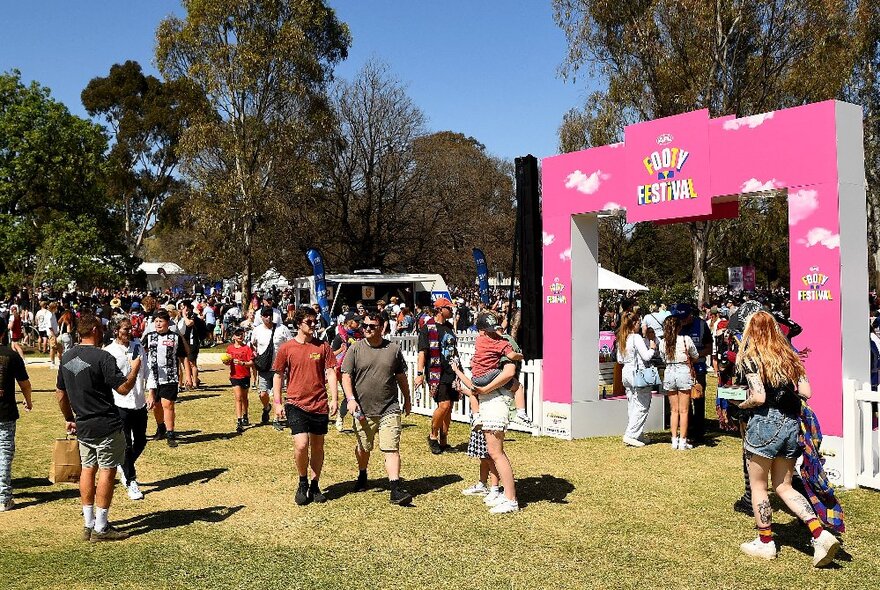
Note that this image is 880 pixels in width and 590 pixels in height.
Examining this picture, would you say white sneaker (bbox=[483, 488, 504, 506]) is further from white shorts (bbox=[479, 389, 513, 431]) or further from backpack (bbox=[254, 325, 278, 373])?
backpack (bbox=[254, 325, 278, 373])

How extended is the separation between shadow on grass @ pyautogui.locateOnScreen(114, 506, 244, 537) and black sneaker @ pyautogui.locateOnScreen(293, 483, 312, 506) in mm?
542

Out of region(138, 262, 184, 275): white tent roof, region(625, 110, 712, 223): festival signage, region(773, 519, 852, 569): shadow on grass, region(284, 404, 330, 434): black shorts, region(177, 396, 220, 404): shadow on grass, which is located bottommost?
region(773, 519, 852, 569): shadow on grass

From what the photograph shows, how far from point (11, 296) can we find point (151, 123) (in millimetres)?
25850

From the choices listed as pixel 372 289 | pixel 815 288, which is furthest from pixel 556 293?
pixel 372 289

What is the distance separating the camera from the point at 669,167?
31.8 ft

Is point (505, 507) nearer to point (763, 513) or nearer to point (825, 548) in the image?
point (763, 513)

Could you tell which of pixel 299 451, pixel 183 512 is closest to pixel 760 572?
pixel 299 451

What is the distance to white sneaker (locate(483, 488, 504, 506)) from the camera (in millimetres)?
7234

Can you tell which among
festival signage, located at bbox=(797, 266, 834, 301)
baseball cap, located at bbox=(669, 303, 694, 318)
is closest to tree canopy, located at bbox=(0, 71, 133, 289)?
baseball cap, located at bbox=(669, 303, 694, 318)

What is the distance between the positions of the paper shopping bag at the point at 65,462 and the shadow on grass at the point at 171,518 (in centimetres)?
67

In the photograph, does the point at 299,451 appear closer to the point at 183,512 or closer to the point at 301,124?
the point at 183,512

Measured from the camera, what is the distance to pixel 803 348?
26.6 ft

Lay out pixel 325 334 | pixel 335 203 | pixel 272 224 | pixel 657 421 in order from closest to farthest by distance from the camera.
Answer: pixel 657 421, pixel 325 334, pixel 272 224, pixel 335 203

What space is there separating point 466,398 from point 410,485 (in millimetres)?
4291
